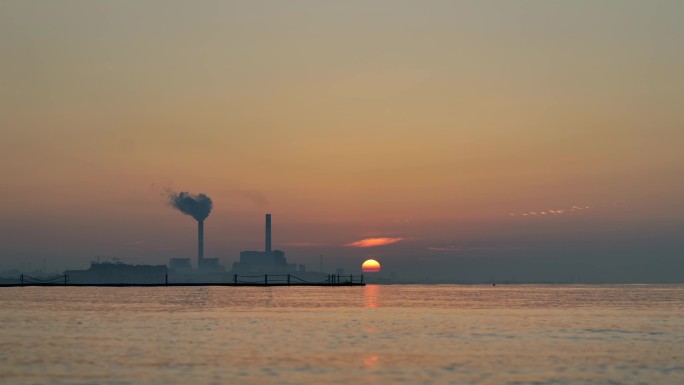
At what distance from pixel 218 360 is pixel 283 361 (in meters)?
3.52

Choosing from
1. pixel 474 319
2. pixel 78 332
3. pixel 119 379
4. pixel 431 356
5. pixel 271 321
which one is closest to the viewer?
pixel 119 379

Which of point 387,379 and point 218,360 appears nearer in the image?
point 387,379

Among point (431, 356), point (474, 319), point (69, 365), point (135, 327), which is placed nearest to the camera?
point (69, 365)

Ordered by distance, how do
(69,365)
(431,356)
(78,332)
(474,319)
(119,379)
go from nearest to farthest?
(119,379), (69,365), (431,356), (78,332), (474,319)

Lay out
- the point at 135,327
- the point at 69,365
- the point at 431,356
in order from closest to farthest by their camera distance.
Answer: the point at 69,365
the point at 431,356
the point at 135,327

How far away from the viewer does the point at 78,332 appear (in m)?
62.9

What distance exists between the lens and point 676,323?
79.8m

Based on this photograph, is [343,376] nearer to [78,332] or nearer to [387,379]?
[387,379]

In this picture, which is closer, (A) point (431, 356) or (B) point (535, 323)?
(A) point (431, 356)

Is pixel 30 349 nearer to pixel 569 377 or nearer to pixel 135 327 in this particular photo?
pixel 135 327

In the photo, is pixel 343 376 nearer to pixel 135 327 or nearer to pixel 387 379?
pixel 387 379

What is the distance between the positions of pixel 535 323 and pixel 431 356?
3374cm

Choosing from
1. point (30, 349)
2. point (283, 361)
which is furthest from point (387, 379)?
point (30, 349)

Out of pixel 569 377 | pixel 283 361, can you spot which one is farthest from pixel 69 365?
pixel 569 377
